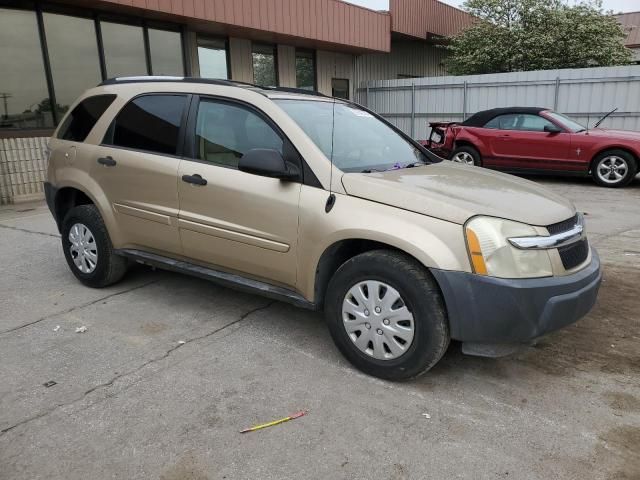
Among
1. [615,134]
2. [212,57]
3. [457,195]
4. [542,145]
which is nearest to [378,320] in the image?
[457,195]

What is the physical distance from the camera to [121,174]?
4.07m

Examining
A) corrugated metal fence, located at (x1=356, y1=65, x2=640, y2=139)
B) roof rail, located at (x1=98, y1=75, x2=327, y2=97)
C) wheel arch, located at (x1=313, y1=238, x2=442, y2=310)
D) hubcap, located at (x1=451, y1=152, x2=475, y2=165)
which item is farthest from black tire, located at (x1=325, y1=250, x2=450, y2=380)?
corrugated metal fence, located at (x1=356, y1=65, x2=640, y2=139)

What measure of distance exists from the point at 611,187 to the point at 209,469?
10.1 metres

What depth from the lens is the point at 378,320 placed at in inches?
115

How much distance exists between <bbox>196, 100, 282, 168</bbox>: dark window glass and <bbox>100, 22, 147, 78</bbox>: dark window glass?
25.6ft

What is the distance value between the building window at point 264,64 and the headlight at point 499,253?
12.3m

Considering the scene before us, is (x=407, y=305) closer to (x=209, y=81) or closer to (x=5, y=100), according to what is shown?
(x=209, y=81)

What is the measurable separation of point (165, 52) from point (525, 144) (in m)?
7.99

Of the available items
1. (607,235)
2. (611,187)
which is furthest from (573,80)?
(607,235)

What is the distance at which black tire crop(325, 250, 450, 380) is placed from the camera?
2.75 metres

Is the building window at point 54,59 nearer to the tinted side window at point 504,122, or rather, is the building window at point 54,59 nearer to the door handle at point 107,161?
the door handle at point 107,161

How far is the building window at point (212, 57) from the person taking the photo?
496 inches

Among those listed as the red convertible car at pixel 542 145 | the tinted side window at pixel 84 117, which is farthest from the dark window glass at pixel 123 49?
the red convertible car at pixel 542 145

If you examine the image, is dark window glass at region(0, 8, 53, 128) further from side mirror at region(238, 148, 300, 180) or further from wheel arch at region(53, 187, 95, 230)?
side mirror at region(238, 148, 300, 180)
